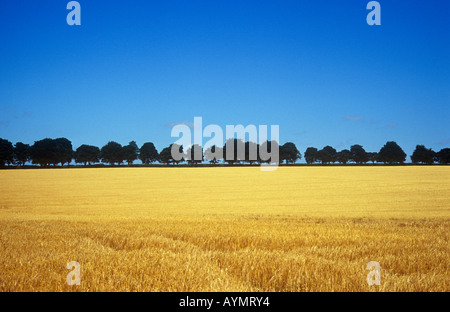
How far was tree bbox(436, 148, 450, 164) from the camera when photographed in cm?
10756

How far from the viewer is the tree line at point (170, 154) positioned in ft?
308

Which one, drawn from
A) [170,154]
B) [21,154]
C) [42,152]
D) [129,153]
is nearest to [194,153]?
[170,154]

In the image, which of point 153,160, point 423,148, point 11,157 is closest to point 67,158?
point 11,157

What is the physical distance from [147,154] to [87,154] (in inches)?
960

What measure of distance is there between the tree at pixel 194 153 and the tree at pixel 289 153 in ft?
104

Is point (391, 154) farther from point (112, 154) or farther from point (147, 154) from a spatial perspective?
point (112, 154)

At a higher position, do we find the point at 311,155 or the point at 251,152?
the point at 251,152

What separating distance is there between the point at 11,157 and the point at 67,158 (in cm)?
1793

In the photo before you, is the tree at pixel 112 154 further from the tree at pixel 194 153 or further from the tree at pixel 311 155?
the tree at pixel 311 155

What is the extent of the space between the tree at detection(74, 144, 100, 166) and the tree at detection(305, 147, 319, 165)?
85499 mm

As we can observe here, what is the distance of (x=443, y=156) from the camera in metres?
108

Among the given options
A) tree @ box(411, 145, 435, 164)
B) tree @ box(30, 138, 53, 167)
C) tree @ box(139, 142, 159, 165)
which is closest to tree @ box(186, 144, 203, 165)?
tree @ box(139, 142, 159, 165)
